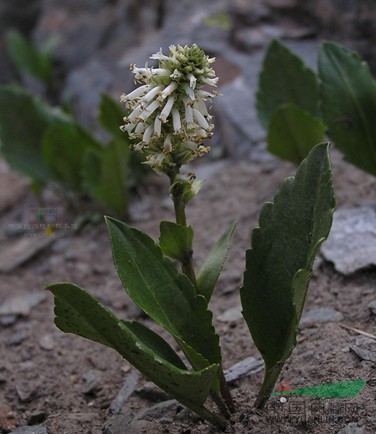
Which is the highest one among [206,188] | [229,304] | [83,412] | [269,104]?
[269,104]

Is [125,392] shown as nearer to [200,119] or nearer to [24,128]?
[200,119]

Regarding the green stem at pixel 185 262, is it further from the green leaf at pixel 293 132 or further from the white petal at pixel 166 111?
the green leaf at pixel 293 132

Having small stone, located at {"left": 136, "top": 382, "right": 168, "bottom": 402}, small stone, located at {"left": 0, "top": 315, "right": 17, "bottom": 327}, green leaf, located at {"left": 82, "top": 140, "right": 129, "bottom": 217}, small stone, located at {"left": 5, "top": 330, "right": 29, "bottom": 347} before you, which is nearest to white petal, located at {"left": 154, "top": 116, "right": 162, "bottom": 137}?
small stone, located at {"left": 136, "top": 382, "right": 168, "bottom": 402}

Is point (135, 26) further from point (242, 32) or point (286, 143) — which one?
point (286, 143)

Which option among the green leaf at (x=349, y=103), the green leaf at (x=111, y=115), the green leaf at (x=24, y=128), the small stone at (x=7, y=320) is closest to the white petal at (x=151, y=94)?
the green leaf at (x=349, y=103)

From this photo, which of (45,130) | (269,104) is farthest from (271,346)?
(45,130)

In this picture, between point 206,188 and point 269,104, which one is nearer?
point 269,104
